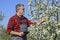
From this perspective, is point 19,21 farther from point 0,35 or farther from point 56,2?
point 0,35

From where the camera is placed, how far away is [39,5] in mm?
8961

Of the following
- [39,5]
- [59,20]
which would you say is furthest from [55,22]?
[39,5]

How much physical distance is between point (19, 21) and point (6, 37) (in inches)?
442

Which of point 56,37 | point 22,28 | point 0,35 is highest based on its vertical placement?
point 22,28

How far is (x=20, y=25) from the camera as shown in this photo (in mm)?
7992

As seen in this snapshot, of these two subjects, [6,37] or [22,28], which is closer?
[22,28]

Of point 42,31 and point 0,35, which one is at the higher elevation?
point 42,31

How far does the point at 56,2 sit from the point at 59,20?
0.57 meters

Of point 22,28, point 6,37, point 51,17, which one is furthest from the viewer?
point 6,37

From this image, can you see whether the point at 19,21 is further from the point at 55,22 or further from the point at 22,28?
the point at 55,22

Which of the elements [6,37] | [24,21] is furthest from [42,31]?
[6,37]

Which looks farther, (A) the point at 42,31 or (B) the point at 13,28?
(A) the point at 42,31

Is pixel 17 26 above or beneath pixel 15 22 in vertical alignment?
beneath

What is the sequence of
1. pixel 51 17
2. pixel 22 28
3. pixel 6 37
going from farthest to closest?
1. pixel 6 37
2. pixel 51 17
3. pixel 22 28
